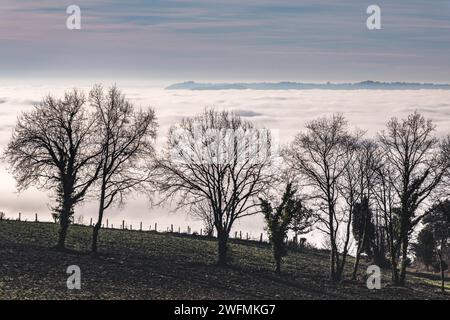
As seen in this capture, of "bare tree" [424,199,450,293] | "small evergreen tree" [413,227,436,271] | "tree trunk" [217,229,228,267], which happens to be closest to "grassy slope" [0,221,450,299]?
"tree trunk" [217,229,228,267]

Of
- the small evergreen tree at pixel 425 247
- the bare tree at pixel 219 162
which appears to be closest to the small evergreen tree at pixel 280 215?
the bare tree at pixel 219 162

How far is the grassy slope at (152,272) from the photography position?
46847 mm

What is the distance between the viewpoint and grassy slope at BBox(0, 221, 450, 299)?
4685cm

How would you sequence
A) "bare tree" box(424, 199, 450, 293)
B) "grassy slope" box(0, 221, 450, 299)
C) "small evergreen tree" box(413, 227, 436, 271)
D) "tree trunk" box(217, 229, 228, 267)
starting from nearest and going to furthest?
1. "grassy slope" box(0, 221, 450, 299)
2. "tree trunk" box(217, 229, 228, 267)
3. "bare tree" box(424, 199, 450, 293)
4. "small evergreen tree" box(413, 227, 436, 271)

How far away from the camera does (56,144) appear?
57.4 metres

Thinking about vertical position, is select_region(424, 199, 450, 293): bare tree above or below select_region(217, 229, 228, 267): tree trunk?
above

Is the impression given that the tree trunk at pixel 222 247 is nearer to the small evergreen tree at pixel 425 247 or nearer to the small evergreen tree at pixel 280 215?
the small evergreen tree at pixel 280 215

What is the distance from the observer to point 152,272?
5428 cm

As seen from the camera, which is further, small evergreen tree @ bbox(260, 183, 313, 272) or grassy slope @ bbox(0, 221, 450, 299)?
small evergreen tree @ bbox(260, 183, 313, 272)

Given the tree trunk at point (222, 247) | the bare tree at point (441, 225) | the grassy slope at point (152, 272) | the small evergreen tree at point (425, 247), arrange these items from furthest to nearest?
the small evergreen tree at point (425, 247) < the bare tree at point (441, 225) < the tree trunk at point (222, 247) < the grassy slope at point (152, 272)

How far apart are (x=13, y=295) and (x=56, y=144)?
18.0 metres

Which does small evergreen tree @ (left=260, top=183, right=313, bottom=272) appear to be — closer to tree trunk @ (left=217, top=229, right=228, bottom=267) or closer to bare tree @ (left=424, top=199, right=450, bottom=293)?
tree trunk @ (left=217, top=229, right=228, bottom=267)

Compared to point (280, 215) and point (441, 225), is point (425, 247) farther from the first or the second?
point (280, 215)
